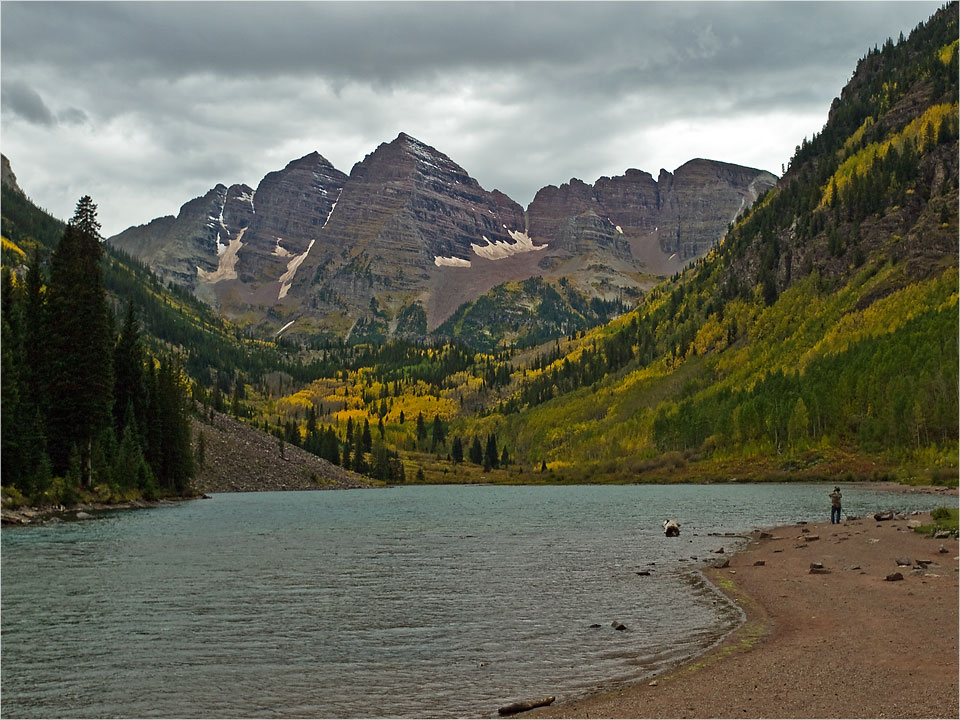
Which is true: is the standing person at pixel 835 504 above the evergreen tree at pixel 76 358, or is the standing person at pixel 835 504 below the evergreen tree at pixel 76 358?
below

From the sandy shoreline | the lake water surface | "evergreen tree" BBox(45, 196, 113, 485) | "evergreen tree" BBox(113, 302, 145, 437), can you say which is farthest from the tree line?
the sandy shoreline

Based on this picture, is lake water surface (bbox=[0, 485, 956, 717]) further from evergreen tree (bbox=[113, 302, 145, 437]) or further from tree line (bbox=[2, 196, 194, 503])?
evergreen tree (bbox=[113, 302, 145, 437])

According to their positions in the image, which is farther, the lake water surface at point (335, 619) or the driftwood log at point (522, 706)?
the lake water surface at point (335, 619)

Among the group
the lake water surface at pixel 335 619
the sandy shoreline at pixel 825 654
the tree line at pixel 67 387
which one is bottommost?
the lake water surface at pixel 335 619

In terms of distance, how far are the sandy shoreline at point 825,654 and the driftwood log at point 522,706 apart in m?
0.43

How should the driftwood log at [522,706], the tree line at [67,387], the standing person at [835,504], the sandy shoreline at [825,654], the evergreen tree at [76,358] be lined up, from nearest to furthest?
the sandy shoreline at [825,654] → the driftwood log at [522,706] → the standing person at [835,504] → the tree line at [67,387] → the evergreen tree at [76,358]

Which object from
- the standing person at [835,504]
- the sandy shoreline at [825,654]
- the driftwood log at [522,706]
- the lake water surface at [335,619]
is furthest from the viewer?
the standing person at [835,504]

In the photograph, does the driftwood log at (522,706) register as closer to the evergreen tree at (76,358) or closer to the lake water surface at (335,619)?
the lake water surface at (335,619)

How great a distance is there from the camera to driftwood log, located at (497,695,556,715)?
875 inches

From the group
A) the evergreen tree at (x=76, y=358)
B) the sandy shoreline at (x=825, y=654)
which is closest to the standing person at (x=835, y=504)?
the sandy shoreline at (x=825, y=654)

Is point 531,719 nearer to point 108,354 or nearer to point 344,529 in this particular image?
point 344,529

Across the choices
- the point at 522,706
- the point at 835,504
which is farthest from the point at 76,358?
the point at 522,706

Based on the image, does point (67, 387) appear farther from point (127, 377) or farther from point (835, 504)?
point (835, 504)

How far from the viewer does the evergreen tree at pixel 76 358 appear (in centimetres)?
9569
